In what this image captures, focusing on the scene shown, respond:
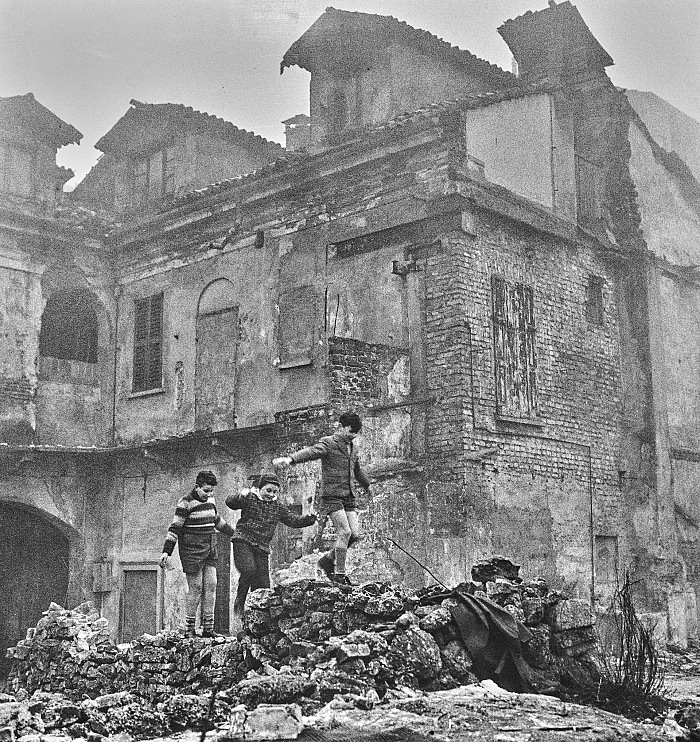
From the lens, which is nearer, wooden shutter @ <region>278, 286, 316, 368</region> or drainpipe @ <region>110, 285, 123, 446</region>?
wooden shutter @ <region>278, 286, 316, 368</region>

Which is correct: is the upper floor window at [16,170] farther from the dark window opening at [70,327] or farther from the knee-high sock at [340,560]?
the knee-high sock at [340,560]

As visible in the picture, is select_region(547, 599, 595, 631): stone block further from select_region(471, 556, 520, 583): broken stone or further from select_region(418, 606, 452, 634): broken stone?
select_region(418, 606, 452, 634): broken stone

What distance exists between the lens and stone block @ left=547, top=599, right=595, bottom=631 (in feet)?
31.1

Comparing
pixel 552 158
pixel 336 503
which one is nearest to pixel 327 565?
pixel 336 503

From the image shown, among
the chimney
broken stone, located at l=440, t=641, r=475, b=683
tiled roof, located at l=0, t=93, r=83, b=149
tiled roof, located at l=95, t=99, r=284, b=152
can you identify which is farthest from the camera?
the chimney

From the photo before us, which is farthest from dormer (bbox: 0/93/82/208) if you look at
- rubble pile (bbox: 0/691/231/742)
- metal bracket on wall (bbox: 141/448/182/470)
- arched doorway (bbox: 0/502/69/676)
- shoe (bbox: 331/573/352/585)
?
rubble pile (bbox: 0/691/231/742)

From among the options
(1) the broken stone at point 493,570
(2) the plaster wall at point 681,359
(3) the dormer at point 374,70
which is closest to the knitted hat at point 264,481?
(1) the broken stone at point 493,570

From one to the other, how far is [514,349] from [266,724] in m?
8.33

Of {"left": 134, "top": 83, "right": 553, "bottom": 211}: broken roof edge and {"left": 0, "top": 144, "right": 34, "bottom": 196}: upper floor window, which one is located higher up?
{"left": 0, "top": 144, "right": 34, "bottom": 196}: upper floor window

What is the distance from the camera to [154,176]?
2338cm

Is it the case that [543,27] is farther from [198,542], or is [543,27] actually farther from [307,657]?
[307,657]

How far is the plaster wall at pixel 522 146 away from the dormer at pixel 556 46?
0.92 metres

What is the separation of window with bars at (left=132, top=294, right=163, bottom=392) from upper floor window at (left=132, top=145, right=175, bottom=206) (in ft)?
14.4

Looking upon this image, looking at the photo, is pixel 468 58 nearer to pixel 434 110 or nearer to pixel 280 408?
pixel 434 110
